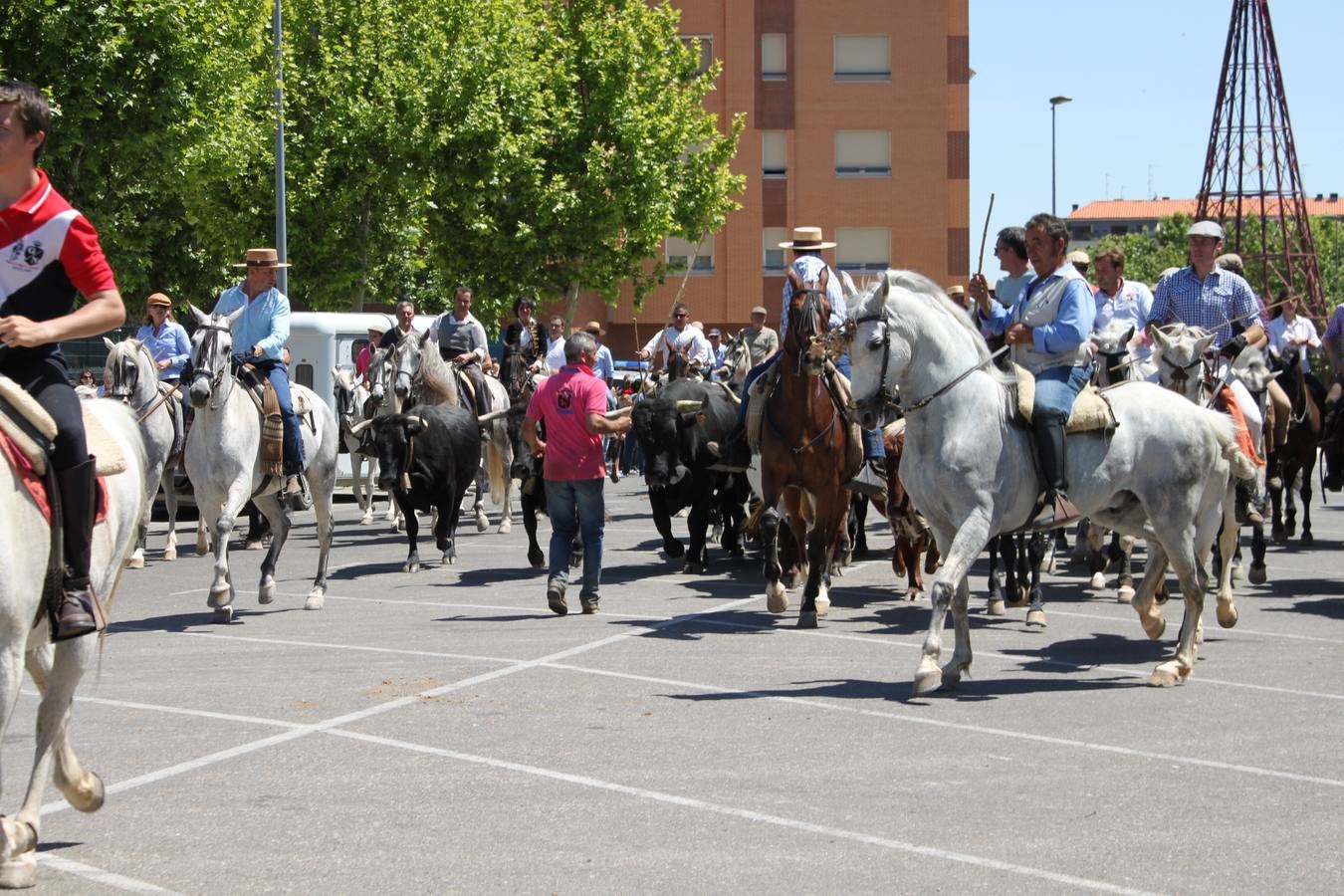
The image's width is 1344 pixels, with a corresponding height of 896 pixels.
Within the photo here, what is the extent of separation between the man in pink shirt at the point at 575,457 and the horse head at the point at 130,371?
14.0 feet

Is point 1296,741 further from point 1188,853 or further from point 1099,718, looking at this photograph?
point 1188,853

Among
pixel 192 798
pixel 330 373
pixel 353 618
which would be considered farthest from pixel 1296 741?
pixel 330 373

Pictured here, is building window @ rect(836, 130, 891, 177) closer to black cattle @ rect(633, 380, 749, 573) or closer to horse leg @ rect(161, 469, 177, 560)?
horse leg @ rect(161, 469, 177, 560)

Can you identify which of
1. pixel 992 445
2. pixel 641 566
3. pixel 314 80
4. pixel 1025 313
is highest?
pixel 314 80

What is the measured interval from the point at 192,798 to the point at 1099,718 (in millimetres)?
4523

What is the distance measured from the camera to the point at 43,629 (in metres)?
6.27

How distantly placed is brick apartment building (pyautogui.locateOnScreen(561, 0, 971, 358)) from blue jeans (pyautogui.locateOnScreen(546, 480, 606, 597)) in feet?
172

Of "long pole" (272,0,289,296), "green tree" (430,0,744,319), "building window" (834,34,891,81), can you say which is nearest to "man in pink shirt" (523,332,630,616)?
"long pole" (272,0,289,296)

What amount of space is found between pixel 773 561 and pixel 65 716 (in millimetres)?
7736

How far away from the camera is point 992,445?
33.6ft

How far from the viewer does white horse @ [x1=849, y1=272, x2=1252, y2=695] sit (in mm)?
10125

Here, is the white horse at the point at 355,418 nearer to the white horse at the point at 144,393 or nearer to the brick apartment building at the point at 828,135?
the white horse at the point at 144,393

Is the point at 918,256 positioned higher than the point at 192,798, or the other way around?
the point at 918,256

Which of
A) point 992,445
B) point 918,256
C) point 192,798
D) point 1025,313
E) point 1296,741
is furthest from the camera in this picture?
point 918,256
